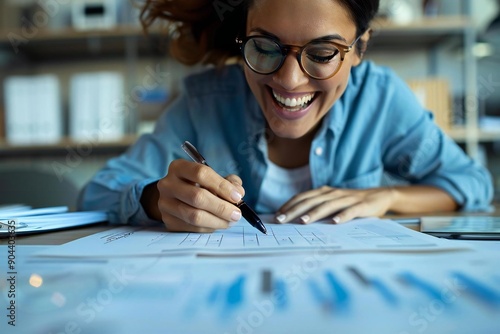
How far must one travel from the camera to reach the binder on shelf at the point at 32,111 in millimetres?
2262

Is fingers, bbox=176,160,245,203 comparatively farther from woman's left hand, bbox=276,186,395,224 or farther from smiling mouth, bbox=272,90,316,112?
smiling mouth, bbox=272,90,316,112

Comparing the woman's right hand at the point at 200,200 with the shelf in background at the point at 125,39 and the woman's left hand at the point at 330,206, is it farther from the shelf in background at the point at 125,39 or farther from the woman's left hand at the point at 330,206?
the shelf in background at the point at 125,39

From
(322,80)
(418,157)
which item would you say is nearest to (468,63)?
(418,157)

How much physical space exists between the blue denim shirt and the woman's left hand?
0.18m

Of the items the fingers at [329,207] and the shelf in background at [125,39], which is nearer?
the fingers at [329,207]

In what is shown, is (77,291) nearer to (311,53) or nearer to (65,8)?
(311,53)

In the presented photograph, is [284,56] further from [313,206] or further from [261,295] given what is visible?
[261,295]

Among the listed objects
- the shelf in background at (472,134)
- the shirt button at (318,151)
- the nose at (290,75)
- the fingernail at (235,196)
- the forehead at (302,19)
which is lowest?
the fingernail at (235,196)

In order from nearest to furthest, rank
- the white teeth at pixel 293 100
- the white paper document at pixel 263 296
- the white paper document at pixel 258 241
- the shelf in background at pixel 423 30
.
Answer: the white paper document at pixel 263 296 < the white paper document at pixel 258 241 < the white teeth at pixel 293 100 < the shelf in background at pixel 423 30

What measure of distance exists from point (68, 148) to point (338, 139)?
5.76 feet

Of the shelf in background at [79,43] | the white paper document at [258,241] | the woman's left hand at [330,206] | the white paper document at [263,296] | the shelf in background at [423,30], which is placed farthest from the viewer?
the shelf in background at [79,43]

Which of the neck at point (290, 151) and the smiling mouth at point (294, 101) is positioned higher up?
the smiling mouth at point (294, 101)

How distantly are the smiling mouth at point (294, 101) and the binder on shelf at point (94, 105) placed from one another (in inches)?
64.1

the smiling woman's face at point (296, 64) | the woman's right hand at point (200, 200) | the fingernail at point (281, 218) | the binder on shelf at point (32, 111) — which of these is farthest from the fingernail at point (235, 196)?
the binder on shelf at point (32, 111)
